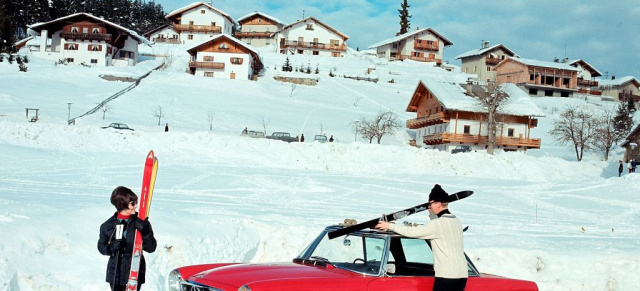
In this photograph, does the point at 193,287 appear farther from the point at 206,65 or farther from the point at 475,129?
the point at 206,65

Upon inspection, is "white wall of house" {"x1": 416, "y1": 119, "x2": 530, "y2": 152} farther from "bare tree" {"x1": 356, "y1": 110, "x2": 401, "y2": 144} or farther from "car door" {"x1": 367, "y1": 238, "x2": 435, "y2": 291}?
"car door" {"x1": 367, "y1": 238, "x2": 435, "y2": 291}

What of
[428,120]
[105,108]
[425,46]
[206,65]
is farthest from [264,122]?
[425,46]

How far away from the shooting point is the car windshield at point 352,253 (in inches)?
289

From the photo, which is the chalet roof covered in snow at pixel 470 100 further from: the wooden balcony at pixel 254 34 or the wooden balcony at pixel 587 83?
the wooden balcony at pixel 254 34

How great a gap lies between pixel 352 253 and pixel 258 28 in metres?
115

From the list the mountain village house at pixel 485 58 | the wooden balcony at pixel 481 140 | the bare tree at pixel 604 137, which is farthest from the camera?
the mountain village house at pixel 485 58

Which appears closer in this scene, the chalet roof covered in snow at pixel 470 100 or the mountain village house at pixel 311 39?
the chalet roof covered in snow at pixel 470 100

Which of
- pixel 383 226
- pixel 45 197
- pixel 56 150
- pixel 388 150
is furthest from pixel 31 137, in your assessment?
pixel 383 226

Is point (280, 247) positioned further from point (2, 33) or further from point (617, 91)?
point (617, 91)

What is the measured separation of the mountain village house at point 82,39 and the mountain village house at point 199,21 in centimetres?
2964

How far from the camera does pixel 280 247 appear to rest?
13164mm

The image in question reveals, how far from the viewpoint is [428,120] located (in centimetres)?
6362

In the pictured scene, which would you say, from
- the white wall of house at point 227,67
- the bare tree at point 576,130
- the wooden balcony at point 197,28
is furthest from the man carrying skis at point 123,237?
the wooden balcony at point 197,28

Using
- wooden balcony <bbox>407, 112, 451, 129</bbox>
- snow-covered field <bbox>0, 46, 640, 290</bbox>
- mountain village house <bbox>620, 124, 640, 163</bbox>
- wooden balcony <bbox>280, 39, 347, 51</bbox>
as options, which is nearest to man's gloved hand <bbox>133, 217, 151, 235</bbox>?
snow-covered field <bbox>0, 46, 640, 290</bbox>
